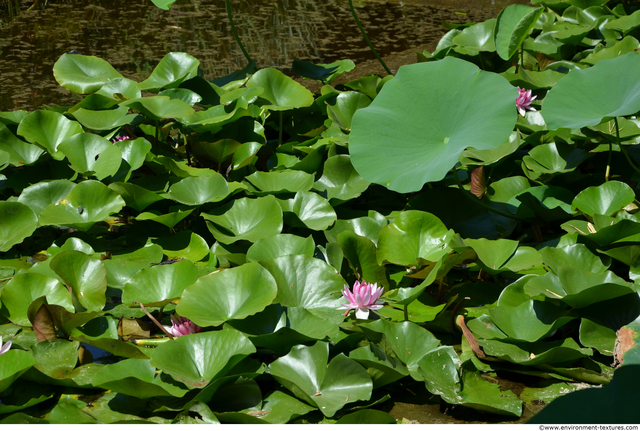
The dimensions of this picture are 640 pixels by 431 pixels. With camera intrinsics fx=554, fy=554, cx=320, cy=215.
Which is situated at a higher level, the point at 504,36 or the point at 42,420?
the point at 504,36

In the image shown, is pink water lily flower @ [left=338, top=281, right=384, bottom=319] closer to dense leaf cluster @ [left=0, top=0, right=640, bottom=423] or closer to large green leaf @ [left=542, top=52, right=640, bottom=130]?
dense leaf cluster @ [left=0, top=0, right=640, bottom=423]

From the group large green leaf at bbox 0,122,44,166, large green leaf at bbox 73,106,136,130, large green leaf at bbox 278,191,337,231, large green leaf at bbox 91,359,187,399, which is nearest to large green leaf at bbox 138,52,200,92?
large green leaf at bbox 73,106,136,130

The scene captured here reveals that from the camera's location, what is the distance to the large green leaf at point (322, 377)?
1029 millimetres

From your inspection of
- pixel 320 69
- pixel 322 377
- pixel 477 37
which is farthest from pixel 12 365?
pixel 477 37

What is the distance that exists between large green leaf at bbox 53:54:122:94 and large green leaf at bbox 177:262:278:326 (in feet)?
4.25

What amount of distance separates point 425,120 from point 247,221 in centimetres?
57

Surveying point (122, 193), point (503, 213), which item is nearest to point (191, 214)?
point (122, 193)

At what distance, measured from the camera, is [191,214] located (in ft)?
5.82

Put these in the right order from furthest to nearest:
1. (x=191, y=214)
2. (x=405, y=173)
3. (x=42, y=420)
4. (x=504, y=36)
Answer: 1. (x=504, y=36)
2. (x=191, y=214)
3. (x=405, y=173)
4. (x=42, y=420)

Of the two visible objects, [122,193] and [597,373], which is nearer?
[597,373]

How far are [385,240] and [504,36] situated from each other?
4.04 ft

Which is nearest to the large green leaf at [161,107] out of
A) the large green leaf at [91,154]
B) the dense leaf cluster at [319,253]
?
the dense leaf cluster at [319,253]

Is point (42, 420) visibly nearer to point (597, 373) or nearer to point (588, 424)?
point (588, 424)

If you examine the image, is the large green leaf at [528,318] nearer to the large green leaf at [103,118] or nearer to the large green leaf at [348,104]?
the large green leaf at [348,104]
